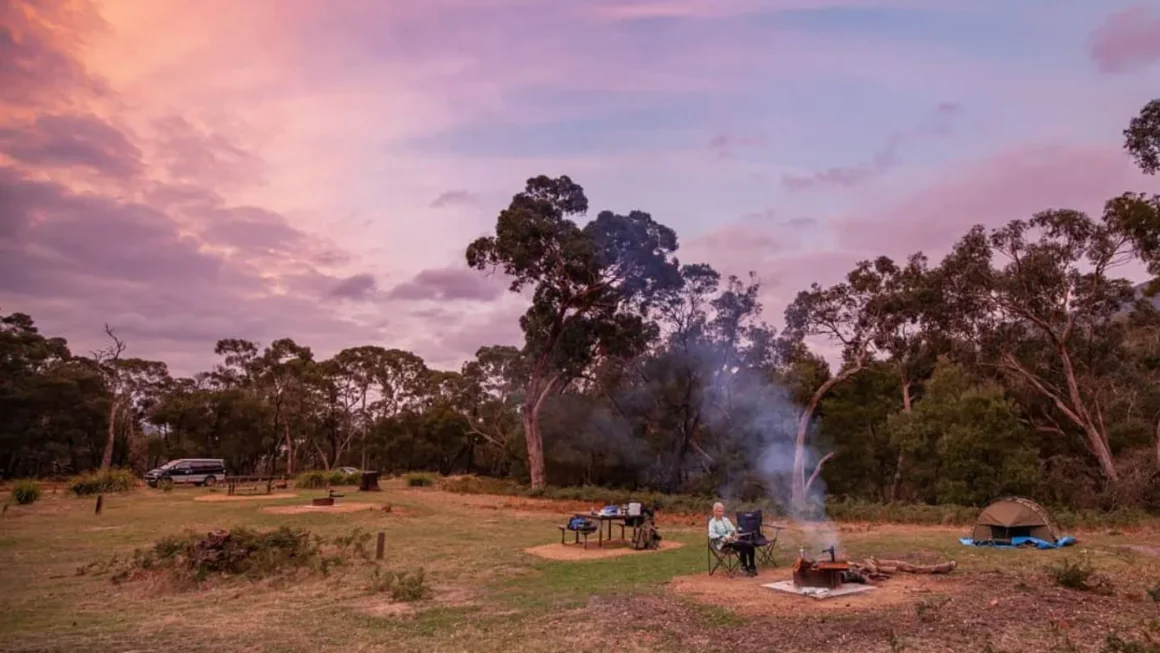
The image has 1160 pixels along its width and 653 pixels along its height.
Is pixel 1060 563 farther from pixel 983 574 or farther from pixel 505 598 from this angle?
pixel 505 598

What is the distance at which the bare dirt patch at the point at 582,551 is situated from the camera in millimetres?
12641

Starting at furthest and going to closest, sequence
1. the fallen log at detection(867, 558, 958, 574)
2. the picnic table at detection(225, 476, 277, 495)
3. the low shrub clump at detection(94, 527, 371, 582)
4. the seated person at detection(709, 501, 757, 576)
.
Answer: the picnic table at detection(225, 476, 277, 495) → the low shrub clump at detection(94, 527, 371, 582) → the seated person at detection(709, 501, 757, 576) → the fallen log at detection(867, 558, 958, 574)

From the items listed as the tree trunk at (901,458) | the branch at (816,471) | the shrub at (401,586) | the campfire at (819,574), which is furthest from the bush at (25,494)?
the tree trunk at (901,458)

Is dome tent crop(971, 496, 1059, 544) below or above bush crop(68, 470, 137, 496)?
above

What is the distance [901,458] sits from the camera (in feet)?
99.1

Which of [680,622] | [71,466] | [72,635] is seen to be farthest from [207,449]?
[680,622]

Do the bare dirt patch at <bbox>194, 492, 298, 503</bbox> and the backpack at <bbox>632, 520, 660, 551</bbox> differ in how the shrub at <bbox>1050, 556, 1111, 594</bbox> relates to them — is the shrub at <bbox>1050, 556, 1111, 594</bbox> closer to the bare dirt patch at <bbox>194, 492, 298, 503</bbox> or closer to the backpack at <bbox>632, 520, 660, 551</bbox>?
the backpack at <bbox>632, 520, 660, 551</bbox>

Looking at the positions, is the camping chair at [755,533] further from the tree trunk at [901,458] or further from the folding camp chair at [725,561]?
the tree trunk at [901,458]

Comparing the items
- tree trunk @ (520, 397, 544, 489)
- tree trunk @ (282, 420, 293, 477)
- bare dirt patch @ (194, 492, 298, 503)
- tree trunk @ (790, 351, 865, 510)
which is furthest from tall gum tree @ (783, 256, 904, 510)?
tree trunk @ (282, 420, 293, 477)

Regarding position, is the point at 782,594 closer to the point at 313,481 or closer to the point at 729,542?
the point at 729,542

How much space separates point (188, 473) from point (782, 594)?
35.1m

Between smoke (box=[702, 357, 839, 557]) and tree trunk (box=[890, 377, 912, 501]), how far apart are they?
3.08 m

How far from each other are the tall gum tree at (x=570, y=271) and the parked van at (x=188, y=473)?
668 inches

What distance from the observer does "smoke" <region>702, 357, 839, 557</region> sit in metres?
32.3
